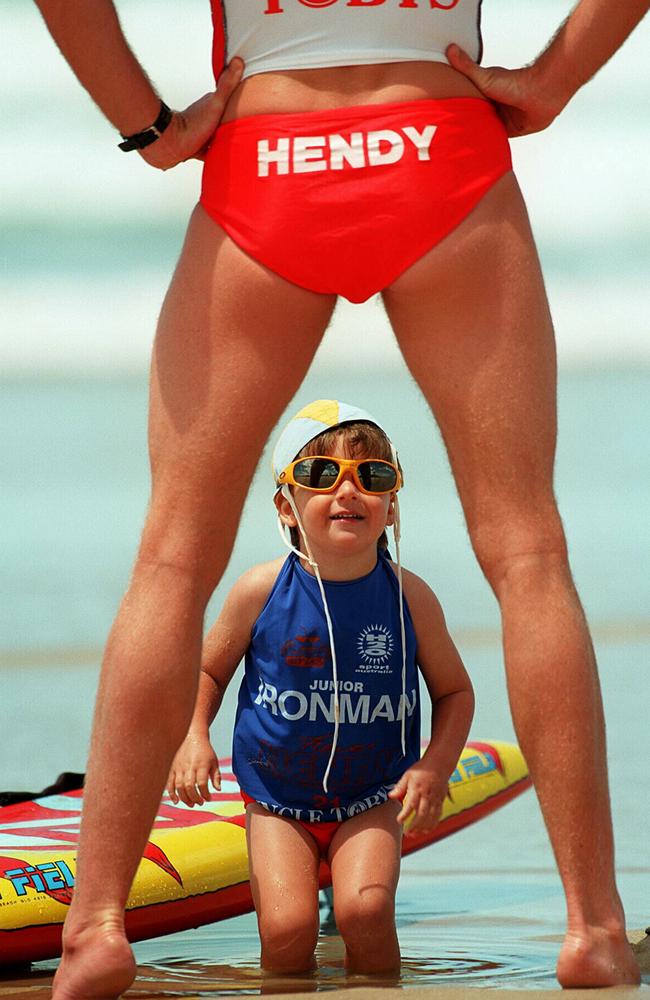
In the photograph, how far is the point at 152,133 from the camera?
278cm

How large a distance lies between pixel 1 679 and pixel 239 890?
557cm

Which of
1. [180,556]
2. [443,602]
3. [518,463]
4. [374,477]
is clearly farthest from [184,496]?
[443,602]

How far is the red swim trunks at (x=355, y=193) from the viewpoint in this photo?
2.59m

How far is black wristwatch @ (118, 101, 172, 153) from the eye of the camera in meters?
2.76

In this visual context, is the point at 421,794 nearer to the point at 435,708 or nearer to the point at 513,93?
the point at 435,708

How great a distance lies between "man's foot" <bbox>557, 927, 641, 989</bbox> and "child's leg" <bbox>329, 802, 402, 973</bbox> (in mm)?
840

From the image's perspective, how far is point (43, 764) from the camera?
21.4ft

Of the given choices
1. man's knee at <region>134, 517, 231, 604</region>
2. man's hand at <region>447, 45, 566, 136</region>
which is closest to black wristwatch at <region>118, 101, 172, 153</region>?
man's hand at <region>447, 45, 566, 136</region>

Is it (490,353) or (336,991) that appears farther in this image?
(490,353)

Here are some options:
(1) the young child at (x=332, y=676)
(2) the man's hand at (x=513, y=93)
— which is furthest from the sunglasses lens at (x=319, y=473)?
(2) the man's hand at (x=513, y=93)

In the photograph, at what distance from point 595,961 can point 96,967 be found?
0.77m

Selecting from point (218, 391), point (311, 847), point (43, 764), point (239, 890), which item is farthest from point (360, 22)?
point (43, 764)

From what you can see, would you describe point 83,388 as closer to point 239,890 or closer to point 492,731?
point 492,731

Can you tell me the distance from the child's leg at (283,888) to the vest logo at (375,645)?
40 cm
